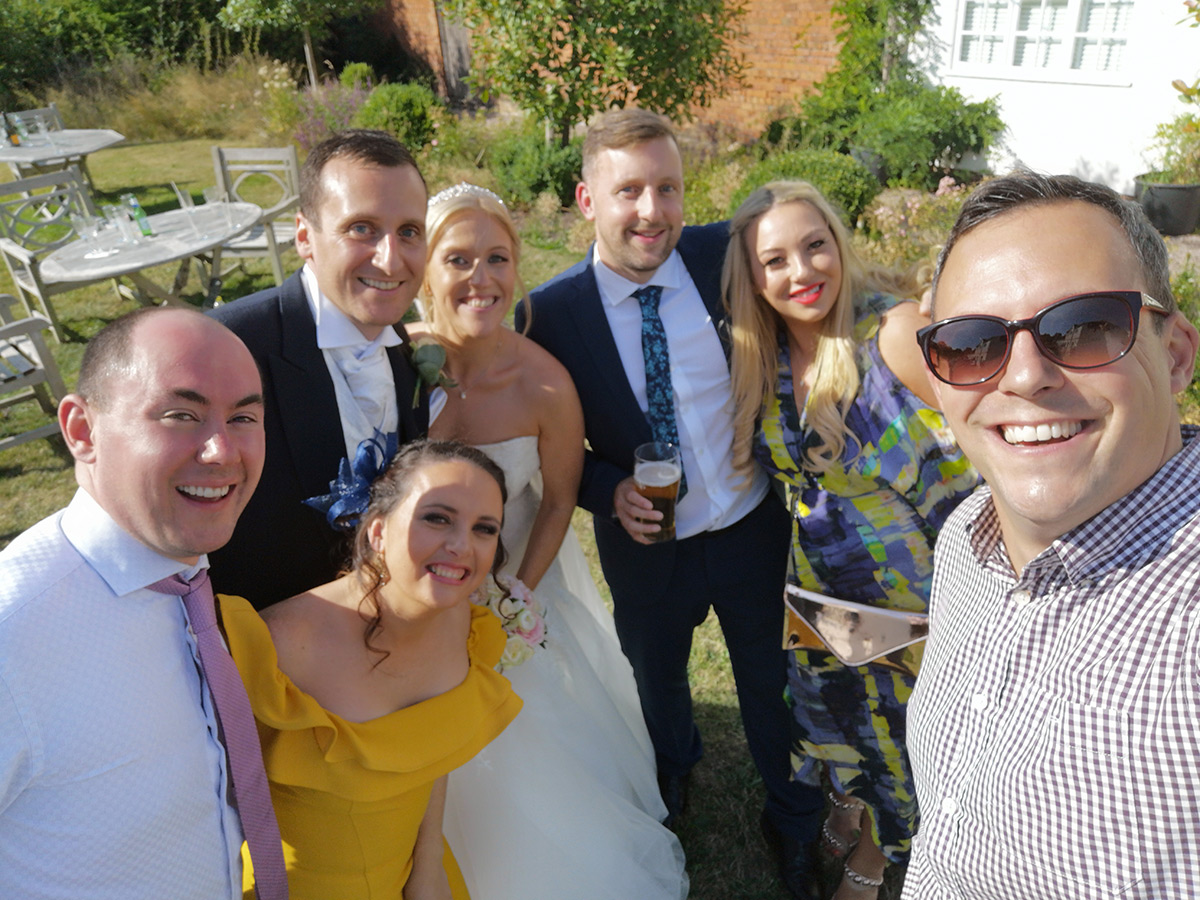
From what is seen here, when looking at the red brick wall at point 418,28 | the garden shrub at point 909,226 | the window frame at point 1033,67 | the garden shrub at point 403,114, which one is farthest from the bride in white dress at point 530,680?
the red brick wall at point 418,28

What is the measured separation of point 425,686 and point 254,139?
1633 centimetres

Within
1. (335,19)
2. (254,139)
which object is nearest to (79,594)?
(254,139)

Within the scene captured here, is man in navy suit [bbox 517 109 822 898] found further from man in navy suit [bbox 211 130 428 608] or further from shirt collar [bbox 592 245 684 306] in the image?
man in navy suit [bbox 211 130 428 608]

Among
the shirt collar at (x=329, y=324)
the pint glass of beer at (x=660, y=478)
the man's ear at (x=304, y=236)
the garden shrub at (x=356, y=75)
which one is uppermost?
the garden shrub at (x=356, y=75)

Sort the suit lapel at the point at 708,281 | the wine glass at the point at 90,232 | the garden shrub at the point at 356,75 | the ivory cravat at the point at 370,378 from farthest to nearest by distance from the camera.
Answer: the garden shrub at the point at 356,75
the wine glass at the point at 90,232
the suit lapel at the point at 708,281
the ivory cravat at the point at 370,378

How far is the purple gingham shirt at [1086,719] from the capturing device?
1253 millimetres

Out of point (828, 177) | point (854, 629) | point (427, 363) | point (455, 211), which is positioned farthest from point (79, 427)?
point (828, 177)

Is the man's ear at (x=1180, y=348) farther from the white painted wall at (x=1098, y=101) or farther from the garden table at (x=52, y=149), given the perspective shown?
the garden table at (x=52, y=149)

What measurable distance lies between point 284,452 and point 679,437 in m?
1.33

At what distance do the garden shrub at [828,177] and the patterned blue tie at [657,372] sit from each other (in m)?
6.00

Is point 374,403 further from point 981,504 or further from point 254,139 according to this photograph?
point 254,139

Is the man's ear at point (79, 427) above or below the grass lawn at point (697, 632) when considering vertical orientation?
above

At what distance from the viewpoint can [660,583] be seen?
3.00 metres

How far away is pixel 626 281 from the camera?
291cm
